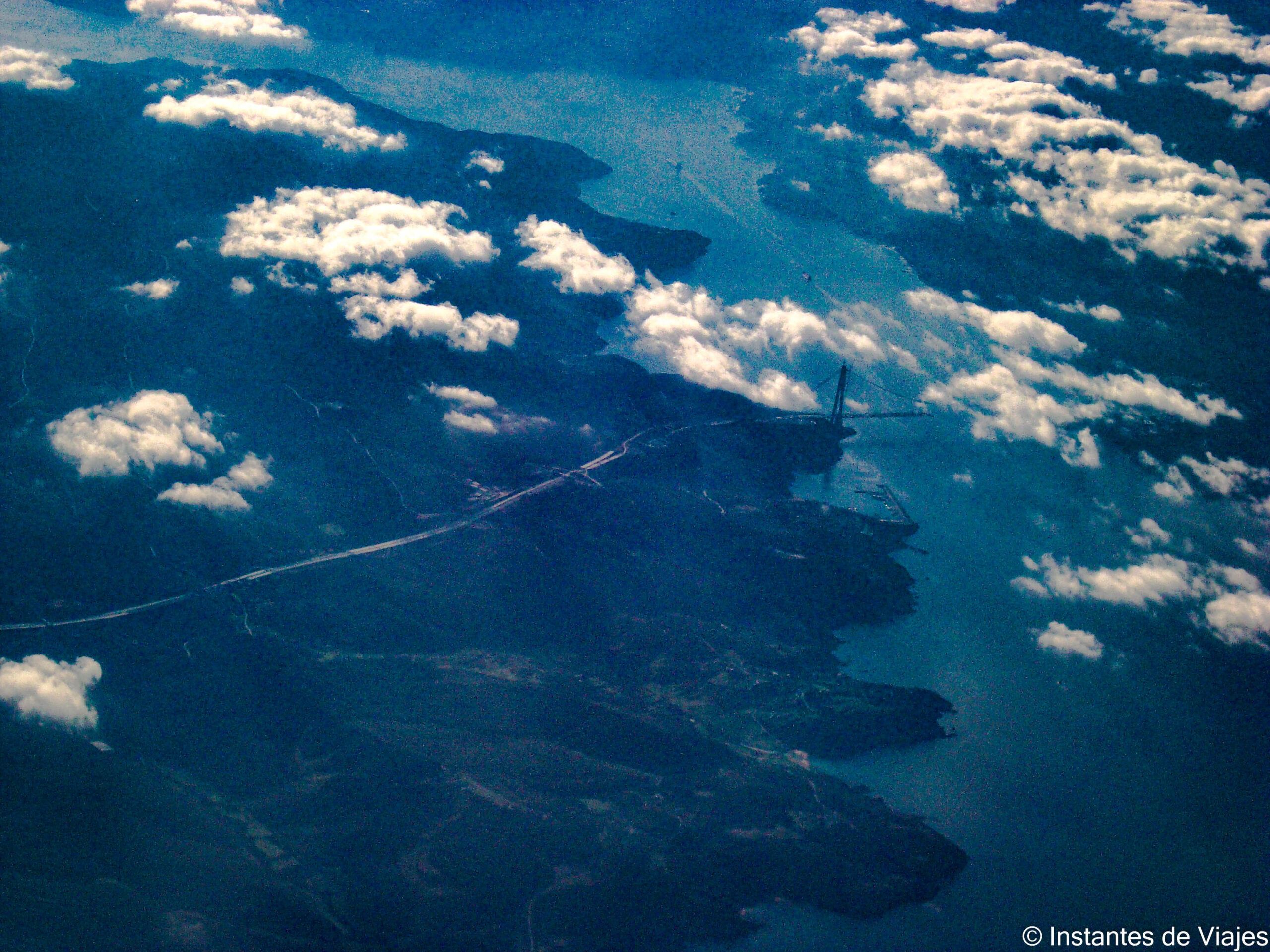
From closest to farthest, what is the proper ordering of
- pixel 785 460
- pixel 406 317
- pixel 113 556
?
pixel 113 556 → pixel 785 460 → pixel 406 317

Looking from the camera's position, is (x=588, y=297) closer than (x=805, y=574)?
No

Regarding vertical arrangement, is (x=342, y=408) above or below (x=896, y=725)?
above

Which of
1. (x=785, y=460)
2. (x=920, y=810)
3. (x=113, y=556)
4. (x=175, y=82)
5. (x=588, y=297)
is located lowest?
(x=920, y=810)

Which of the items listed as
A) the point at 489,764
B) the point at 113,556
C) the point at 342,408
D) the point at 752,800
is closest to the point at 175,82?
the point at 342,408

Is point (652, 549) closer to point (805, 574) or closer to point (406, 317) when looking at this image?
point (805, 574)

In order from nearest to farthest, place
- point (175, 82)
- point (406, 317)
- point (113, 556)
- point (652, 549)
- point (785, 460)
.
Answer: point (113, 556), point (652, 549), point (785, 460), point (406, 317), point (175, 82)

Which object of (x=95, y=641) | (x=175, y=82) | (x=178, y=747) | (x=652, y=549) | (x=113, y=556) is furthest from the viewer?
(x=175, y=82)

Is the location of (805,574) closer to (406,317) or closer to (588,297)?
(588,297)

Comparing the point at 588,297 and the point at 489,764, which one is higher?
the point at 588,297

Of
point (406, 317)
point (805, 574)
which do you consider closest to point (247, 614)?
point (406, 317)
